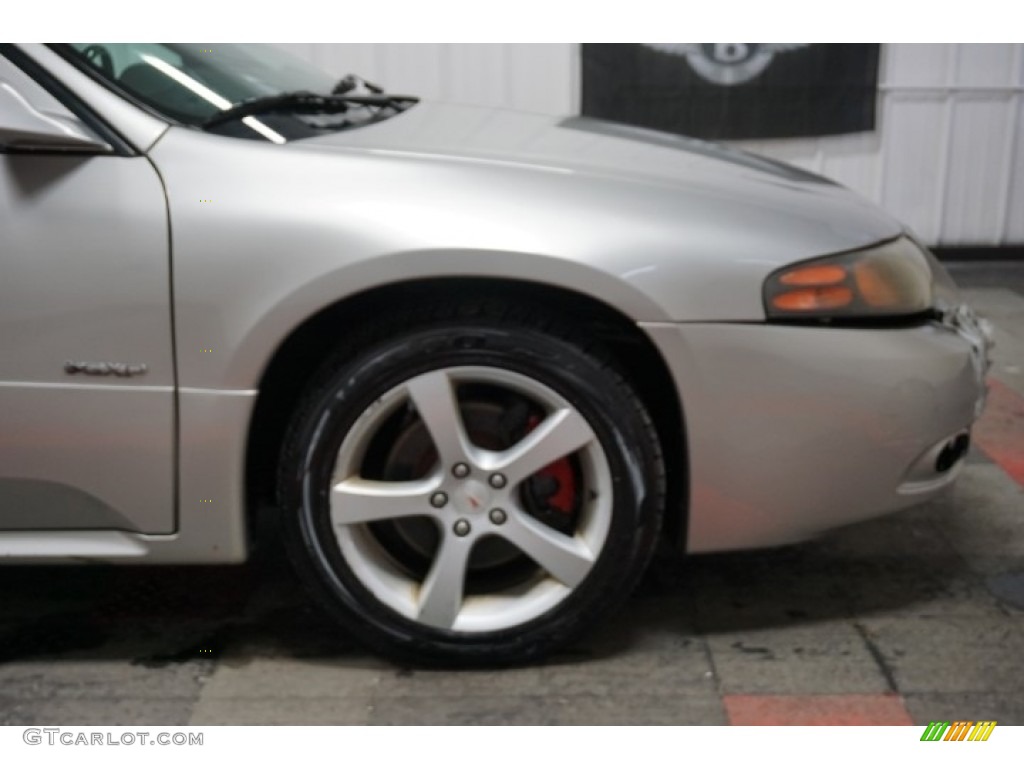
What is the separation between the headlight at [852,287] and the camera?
7.11 ft

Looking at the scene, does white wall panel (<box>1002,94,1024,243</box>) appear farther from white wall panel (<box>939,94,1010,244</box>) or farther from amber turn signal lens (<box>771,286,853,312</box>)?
amber turn signal lens (<box>771,286,853,312</box>)

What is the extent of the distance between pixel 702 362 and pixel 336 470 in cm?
71

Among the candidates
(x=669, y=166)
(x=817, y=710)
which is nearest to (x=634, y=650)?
(x=817, y=710)

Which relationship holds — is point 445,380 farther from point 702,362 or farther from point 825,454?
point 825,454

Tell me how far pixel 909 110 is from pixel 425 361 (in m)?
5.15

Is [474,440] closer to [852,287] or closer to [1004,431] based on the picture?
[852,287]

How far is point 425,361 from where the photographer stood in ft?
7.04

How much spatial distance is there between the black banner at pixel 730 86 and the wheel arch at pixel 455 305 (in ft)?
13.5

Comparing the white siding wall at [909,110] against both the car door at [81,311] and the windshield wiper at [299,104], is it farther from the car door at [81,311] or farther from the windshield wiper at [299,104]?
the car door at [81,311]

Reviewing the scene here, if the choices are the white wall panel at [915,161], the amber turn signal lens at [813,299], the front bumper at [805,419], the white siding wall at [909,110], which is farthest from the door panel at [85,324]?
the white wall panel at [915,161]

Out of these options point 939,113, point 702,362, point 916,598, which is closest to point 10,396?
point 702,362

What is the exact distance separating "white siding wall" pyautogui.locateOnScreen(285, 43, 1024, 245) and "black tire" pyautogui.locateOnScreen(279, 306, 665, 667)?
14.2 ft

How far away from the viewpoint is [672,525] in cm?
235

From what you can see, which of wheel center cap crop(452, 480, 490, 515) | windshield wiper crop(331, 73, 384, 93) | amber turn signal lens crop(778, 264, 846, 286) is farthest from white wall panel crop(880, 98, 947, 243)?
wheel center cap crop(452, 480, 490, 515)
